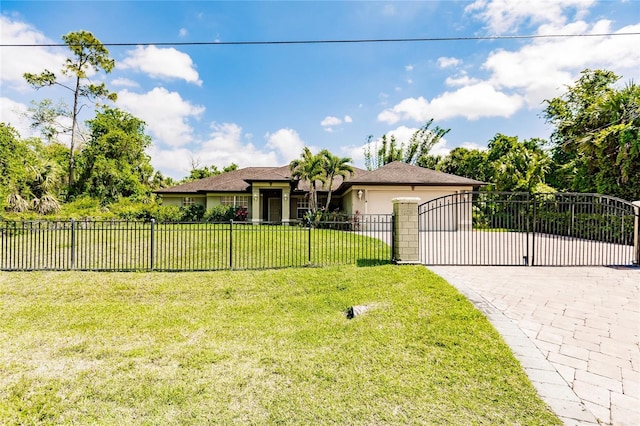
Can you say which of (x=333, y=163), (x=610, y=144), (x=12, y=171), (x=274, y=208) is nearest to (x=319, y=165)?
(x=333, y=163)

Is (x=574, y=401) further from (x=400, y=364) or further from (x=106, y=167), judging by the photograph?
(x=106, y=167)

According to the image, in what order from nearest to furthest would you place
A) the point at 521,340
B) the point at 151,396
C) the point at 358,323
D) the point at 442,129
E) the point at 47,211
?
the point at 151,396 < the point at 521,340 < the point at 358,323 < the point at 47,211 < the point at 442,129

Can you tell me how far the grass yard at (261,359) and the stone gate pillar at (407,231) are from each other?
3.37ft

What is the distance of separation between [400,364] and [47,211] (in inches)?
965

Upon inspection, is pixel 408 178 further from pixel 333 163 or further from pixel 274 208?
pixel 274 208

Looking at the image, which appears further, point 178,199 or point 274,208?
point 178,199

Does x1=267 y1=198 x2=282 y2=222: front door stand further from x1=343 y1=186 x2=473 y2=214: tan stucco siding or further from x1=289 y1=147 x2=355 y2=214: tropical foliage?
x1=343 y1=186 x2=473 y2=214: tan stucco siding

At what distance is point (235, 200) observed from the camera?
23.9 meters

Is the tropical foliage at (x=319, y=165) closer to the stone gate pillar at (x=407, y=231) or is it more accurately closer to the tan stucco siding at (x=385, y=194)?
the tan stucco siding at (x=385, y=194)

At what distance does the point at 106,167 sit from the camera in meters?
27.2

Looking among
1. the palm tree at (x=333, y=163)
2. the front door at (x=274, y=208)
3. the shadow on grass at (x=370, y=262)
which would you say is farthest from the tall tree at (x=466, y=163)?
the shadow on grass at (x=370, y=262)

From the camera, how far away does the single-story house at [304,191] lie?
18922 millimetres

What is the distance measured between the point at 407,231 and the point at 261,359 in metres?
5.24

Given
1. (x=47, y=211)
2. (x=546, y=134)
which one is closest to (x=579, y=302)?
(x=47, y=211)
